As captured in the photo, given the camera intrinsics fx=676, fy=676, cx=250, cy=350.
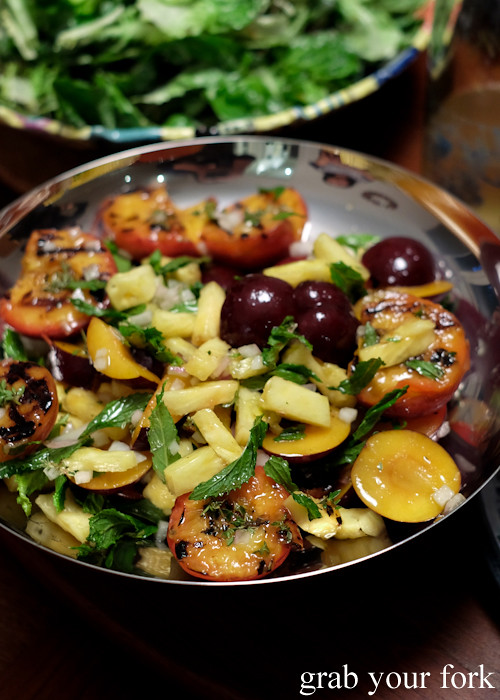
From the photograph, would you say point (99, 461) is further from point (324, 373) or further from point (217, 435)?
point (324, 373)

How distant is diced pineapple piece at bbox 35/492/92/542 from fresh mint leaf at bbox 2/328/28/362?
0.31m

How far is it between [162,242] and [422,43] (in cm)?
113

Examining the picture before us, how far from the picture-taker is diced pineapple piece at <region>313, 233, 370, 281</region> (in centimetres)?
129

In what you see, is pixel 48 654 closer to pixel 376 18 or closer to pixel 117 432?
pixel 117 432

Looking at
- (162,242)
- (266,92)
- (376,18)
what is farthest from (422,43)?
(162,242)

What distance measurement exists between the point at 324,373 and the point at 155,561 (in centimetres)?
41

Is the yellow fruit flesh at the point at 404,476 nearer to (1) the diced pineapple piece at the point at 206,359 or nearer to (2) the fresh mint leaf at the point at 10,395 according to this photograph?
(1) the diced pineapple piece at the point at 206,359

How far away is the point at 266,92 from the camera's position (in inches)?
79.3

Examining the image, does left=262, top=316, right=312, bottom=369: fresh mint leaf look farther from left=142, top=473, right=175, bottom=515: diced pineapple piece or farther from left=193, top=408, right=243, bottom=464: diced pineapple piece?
left=142, top=473, right=175, bottom=515: diced pineapple piece

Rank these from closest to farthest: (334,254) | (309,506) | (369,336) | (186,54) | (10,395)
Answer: (309,506)
(10,395)
(369,336)
(334,254)
(186,54)

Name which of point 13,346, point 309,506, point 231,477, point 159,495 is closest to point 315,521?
point 309,506

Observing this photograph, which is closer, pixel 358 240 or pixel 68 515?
pixel 68 515

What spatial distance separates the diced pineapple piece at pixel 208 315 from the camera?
1.16m

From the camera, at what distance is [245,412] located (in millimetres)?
1060
